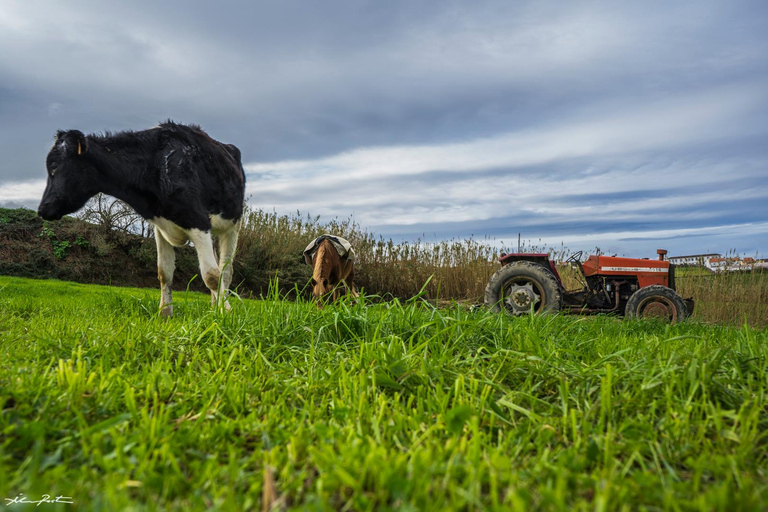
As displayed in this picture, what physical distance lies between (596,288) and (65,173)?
26.8ft

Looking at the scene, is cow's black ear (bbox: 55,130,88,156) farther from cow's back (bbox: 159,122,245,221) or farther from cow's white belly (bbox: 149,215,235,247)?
cow's white belly (bbox: 149,215,235,247)

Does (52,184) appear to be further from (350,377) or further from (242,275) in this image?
(242,275)

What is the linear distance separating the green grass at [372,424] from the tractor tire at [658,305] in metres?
4.90

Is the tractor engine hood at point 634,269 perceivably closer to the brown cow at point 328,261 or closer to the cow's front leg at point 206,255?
the brown cow at point 328,261

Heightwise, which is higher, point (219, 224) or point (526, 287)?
point (219, 224)

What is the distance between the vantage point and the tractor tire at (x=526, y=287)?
23.9 ft

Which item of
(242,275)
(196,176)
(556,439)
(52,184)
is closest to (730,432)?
(556,439)

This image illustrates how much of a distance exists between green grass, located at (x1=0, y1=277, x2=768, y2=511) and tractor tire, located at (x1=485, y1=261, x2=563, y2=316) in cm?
435

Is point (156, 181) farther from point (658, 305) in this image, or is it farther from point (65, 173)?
point (658, 305)

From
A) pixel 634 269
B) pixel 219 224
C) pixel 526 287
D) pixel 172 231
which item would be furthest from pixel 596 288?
pixel 172 231

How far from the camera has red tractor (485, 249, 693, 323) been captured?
24.2 ft

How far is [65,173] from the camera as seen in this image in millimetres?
5090

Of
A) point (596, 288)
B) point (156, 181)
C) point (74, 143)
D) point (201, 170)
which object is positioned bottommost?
point (596, 288)
